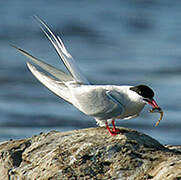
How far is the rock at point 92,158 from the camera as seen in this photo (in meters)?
6.32

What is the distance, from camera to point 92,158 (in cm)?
649

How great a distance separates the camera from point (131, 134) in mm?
6969

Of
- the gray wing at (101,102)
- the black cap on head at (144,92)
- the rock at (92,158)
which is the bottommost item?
the rock at (92,158)

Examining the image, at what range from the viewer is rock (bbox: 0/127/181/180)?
6.32 meters

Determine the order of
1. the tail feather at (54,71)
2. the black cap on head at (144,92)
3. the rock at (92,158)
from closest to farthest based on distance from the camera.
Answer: the rock at (92,158) < the black cap on head at (144,92) < the tail feather at (54,71)

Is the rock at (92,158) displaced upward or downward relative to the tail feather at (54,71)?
downward

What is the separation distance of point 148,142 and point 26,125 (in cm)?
525

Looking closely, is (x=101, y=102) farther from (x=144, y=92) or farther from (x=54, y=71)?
(x=54, y=71)

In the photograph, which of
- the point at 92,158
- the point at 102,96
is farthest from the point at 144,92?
the point at 92,158

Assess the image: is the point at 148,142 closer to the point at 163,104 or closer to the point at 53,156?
the point at 53,156

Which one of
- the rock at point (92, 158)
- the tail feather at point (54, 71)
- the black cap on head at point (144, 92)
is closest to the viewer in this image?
the rock at point (92, 158)

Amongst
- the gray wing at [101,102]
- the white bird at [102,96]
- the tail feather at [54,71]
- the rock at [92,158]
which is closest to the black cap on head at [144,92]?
the white bird at [102,96]

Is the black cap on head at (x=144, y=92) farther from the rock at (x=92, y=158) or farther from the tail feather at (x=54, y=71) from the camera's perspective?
the tail feather at (x=54, y=71)

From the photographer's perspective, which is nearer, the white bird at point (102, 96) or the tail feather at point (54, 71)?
the white bird at point (102, 96)
